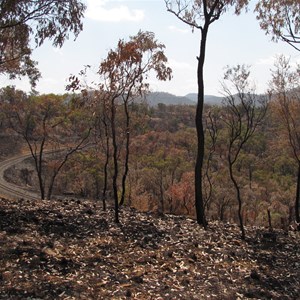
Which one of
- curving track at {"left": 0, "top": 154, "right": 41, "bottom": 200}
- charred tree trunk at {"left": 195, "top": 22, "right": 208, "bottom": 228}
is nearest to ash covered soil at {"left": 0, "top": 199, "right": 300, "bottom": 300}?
charred tree trunk at {"left": 195, "top": 22, "right": 208, "bottom": 228}

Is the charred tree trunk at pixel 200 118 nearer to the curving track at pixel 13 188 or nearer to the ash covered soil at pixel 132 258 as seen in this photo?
the ash covered soil at pixel 132 258

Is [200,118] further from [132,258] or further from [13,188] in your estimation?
[13,188]

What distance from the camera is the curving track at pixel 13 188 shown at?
1268 inches

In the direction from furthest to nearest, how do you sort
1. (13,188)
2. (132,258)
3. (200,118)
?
(13,188)
(200,118)
(132,258)

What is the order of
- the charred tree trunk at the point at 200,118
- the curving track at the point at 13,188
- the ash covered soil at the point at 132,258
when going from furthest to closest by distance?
the curving track at the point at 13,188 < the charred tree trunk at the point at 200,118 < the ash covered soil at the point at 132,258

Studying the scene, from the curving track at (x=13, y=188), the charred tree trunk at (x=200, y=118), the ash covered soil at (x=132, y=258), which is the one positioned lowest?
the curving track at (x=13, y=188)

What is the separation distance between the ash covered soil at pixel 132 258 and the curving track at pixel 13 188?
69.3 ft

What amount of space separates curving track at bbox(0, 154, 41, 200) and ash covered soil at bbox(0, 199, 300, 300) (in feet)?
69.3

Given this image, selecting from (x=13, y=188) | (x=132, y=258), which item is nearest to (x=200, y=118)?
(x=132, y=258)

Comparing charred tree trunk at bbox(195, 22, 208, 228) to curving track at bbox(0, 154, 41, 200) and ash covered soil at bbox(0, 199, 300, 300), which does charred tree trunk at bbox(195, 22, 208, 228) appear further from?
curving track at bbox(0, 154, 41, 200)

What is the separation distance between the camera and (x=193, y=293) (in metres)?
6.90

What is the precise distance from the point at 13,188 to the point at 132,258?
3110 centimetres

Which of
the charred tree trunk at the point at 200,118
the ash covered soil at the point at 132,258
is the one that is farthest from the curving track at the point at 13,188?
the charred tree trunk at the point at 200,118

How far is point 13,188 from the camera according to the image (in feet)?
120
